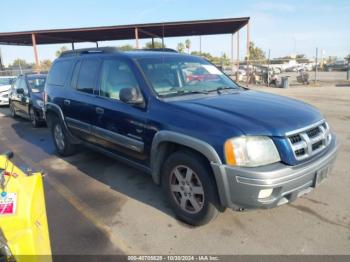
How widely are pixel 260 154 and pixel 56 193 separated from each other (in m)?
3.06

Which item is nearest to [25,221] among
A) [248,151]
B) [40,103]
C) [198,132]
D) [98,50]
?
[198,132]

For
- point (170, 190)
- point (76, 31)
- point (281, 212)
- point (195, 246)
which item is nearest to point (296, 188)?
point (281, 212)

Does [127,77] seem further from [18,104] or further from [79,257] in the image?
[18,104]

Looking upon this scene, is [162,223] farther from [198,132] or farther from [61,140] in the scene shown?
[61,140]

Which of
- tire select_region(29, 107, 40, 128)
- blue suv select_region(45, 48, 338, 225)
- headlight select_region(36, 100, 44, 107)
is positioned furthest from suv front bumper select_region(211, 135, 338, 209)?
tire select_region(29, 107, 40, 128)

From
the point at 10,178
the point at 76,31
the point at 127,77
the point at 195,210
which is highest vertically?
the point at 76,31

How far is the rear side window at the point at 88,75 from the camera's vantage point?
4.61 m

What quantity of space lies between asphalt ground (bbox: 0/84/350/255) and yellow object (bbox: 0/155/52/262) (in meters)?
0.91

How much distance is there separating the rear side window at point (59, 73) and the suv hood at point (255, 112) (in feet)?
10.0

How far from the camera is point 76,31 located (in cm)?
1944

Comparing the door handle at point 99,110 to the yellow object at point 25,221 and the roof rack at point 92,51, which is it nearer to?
the roof rack at point 92,51

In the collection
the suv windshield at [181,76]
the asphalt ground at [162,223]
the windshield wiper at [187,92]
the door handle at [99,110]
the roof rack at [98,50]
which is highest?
the roof rack at [98,50]

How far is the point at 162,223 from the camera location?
3.42m

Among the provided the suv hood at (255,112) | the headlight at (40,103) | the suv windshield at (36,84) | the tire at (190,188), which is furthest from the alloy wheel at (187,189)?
the suv windshield at (36,84)
